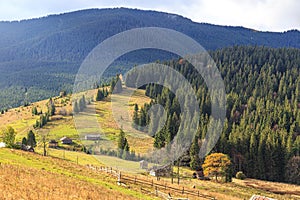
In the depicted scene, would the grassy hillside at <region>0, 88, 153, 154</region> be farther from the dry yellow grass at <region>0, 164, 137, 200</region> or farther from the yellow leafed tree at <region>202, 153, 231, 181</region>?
the dry yellow grass at <region>0, 164, 137, 200</region>

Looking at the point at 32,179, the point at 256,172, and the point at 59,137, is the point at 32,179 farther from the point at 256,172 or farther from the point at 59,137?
the point at 59,137

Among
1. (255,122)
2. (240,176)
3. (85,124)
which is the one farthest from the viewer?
(255,122)

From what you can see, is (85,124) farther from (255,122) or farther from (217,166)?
(255,122)

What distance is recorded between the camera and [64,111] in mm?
173125

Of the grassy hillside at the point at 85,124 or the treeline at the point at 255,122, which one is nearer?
the treeline at the point at 255,122

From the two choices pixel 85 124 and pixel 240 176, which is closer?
pixel 240 176

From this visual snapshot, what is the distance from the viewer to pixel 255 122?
14162cm

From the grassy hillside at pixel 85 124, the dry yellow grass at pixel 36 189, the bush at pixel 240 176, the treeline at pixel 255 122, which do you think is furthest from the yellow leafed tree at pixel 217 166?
the dry yellow grass at pixel 36 189

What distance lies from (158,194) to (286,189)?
179ft

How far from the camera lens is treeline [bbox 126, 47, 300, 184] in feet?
342

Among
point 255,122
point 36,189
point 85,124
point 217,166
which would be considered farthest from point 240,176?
point 36,189

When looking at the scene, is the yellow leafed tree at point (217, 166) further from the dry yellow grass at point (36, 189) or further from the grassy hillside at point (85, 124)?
the dry yellow grass at point (36, 189)

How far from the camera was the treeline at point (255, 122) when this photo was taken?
104 meters

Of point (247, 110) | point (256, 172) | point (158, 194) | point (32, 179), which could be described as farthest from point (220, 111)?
point (32, 179)
